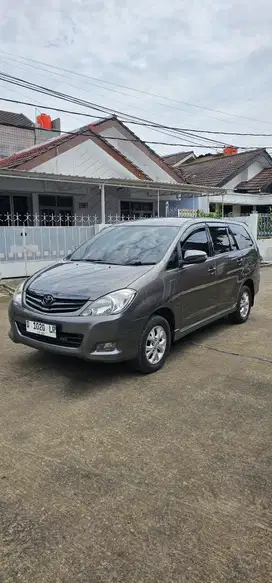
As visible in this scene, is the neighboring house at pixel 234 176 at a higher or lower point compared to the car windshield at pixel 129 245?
higher

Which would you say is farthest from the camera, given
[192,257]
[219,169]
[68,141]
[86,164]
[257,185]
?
[219,169]

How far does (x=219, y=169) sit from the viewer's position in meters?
23.8

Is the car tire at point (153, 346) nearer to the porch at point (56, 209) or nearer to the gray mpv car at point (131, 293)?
the gray mpv car at point (131, 293)

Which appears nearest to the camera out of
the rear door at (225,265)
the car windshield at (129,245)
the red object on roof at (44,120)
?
the car windshield at (129,245)

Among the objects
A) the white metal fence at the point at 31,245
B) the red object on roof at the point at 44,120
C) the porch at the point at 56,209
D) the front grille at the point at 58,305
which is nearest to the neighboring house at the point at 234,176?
the porch at the point at 56,209

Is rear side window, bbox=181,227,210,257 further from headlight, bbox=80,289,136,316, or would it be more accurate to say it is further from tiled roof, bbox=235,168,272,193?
tiled roof, bbox=235,168,272,193

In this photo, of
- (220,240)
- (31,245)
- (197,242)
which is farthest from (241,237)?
(31,245)

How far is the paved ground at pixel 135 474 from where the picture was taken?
2.01 meters

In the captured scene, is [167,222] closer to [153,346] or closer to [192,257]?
[192,257]

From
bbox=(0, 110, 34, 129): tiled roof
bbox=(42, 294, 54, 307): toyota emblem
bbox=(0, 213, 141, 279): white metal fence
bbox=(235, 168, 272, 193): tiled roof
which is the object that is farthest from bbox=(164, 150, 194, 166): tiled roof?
bbox=(42, 294, 54, 307): toyota emblem

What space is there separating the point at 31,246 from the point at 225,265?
6.54m

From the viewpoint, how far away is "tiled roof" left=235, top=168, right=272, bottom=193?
2312 centimetres

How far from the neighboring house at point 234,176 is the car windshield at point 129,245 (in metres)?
15.1

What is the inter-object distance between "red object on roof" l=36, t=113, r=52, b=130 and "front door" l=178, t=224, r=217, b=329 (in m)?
17.2
